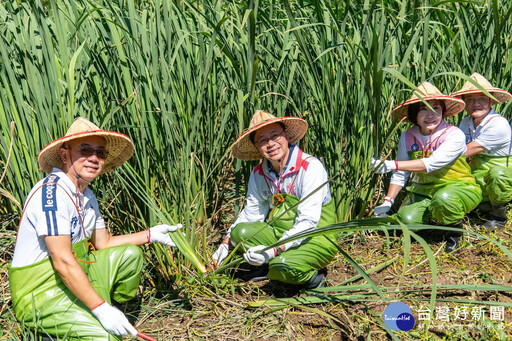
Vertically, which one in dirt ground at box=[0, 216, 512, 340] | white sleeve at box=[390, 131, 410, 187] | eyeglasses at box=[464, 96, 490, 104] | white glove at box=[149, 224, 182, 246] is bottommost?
dirt ground at box=[0, 216, 512, 340]

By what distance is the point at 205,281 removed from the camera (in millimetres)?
2141

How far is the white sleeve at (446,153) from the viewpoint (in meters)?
2.53

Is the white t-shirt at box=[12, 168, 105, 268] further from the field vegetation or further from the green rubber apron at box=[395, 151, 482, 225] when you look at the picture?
the green rubber apron at box=[395, 151, 482, 225]

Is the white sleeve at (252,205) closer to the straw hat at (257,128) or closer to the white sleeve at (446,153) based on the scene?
the straw hat at (257,128)

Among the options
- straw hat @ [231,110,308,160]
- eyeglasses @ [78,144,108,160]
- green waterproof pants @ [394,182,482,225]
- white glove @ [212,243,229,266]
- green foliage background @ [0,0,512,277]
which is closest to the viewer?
eyeglasses @ [78,144,108,160]

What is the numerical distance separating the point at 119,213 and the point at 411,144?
1573mm

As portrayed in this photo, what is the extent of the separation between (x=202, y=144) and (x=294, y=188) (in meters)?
0.48

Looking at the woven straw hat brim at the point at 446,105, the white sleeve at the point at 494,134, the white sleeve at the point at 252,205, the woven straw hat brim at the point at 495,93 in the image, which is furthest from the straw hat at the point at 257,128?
the white sleeve at the point at 494,134

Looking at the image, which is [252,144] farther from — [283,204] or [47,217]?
[47,217]

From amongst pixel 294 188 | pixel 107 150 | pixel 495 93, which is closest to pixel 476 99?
pixel 495 93

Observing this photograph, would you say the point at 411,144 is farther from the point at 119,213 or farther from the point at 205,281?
the point at 119,213

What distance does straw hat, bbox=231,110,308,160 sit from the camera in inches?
83.4

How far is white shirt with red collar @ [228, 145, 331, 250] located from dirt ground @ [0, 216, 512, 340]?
0.96 ft

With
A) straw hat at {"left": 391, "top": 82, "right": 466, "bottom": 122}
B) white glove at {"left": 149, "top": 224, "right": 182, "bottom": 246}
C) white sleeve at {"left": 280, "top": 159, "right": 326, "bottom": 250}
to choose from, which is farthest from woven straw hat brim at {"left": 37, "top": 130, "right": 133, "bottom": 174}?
straw hat at {"left": 391, "top": 82, "right": 466, "bottom": 122}
